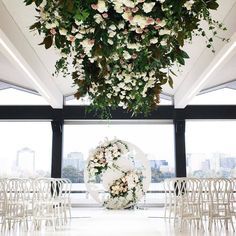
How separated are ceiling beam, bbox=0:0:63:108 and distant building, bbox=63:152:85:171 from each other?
2.06m

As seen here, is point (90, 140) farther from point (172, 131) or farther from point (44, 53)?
point (44, 53)

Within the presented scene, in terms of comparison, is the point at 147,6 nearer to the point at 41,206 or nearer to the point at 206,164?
the point at 41,206

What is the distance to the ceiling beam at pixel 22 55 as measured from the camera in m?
4.68

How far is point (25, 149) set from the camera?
31.2ft

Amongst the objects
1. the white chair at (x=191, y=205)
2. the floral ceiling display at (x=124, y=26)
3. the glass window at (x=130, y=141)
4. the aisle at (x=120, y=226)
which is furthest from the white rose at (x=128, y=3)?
the glass window at (x=130, y=141)

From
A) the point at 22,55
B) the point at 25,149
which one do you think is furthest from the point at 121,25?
the point at 25,149

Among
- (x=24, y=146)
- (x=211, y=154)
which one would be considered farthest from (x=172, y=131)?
(x=24, y=146)

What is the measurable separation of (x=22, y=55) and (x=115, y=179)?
13.7 ft

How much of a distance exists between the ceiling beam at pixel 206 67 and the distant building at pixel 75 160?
298cm

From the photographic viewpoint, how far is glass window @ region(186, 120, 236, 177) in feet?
31.0

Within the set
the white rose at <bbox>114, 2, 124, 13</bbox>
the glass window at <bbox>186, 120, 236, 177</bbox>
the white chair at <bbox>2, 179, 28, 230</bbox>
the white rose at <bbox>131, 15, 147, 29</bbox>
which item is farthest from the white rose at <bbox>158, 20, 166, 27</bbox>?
the glass window at <bbox>186, 120, 236, 177</bbox>

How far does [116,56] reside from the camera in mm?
2498

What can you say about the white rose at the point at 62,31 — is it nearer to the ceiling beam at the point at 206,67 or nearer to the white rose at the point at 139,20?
the white rose at the point at 139,20

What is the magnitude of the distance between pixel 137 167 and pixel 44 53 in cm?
391
